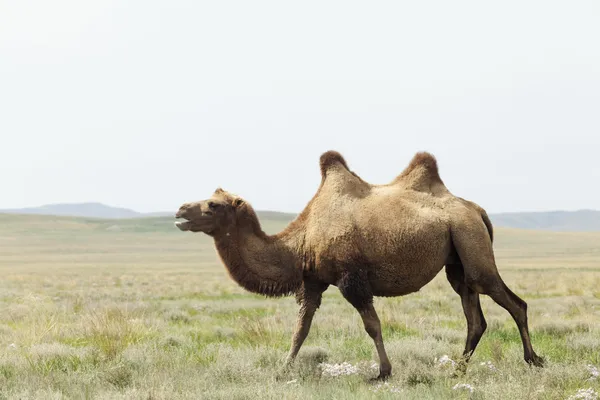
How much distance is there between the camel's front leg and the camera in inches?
339

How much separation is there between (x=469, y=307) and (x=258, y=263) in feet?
9.24

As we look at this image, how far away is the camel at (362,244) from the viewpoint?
27.3ft

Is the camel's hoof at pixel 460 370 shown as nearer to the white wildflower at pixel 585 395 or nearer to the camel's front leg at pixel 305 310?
the white wildflower at pixel 585 395

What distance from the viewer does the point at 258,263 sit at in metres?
8.66

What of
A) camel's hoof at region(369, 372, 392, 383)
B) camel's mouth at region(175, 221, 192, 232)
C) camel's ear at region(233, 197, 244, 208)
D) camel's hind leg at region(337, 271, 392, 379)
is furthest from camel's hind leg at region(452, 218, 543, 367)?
camel's mouth at region(175, 221, 192, 232)

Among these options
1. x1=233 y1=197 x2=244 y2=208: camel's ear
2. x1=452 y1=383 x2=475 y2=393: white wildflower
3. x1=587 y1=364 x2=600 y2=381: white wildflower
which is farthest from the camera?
x1=233 y1=197 x2=244 y2=208: camel's ear

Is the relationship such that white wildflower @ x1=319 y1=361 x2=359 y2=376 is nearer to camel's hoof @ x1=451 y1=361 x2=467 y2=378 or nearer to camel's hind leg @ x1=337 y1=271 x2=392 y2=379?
camel's hind leg @ x1=337 y1=271 x2=392 y2=379

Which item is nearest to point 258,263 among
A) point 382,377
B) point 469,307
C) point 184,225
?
point 184,225

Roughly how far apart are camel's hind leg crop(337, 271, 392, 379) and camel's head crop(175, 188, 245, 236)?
5.14 ft

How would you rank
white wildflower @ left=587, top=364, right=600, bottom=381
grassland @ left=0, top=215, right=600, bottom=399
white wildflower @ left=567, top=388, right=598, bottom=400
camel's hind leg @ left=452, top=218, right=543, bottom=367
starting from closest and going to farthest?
white wildflower @ left=567, top=388, right=598, bottom=400 → grassland @ left=0, top=215, right=600, bottom=399 → white wildflower @ left=587, top=364, right=600, bottom=381 → camel's hind leg @ left=452, top=218, right=543, bottom=367

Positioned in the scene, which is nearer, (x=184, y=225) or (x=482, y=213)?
(x=184, y=225)

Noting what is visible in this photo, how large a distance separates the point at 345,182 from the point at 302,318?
177cm

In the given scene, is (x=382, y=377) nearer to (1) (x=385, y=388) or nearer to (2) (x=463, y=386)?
(1) (x=385, y=388)

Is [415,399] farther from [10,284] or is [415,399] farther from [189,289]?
[10,284]
